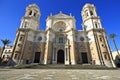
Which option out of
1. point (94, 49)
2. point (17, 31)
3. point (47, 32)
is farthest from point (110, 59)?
point (17, 31)

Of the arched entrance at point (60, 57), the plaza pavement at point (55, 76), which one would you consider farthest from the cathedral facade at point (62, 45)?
the plaza pavement at point (55, 76)

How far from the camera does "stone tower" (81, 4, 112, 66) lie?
24766 mm

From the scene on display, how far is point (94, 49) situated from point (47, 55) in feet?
46.3

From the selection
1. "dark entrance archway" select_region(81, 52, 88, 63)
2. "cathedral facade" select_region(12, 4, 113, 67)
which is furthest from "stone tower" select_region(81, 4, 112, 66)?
"dark entrance archway" select_region(81, 52, 88, 63)

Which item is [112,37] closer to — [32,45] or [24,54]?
[32,45]

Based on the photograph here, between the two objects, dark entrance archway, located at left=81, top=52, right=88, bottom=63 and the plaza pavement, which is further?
dark entrance archway, located at left=81, top=52, right=88, bottom=63

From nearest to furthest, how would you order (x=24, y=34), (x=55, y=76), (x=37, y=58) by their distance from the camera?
(x=55, y=76) → (x=37, y=58) → (x=24, y=34)

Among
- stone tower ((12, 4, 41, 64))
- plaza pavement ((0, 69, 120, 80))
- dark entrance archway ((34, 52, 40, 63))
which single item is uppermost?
stone tower ((12, 4, 41, 64))

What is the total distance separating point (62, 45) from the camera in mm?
29062

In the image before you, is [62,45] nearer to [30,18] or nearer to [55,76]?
[30,18]

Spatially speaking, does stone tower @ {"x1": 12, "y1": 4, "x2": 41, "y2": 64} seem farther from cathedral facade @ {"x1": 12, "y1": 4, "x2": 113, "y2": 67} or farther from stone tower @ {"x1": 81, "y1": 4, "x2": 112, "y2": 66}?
stone tower @ {"x1": 81, "y1": 4, "x2": 112, "y2": 66}

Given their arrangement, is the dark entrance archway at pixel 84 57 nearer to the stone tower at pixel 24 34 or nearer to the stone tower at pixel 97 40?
the stone tower at pixel 97 40

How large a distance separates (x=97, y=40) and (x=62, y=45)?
11157 millimetres

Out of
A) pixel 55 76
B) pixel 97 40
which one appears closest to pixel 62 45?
pixel 97 40
